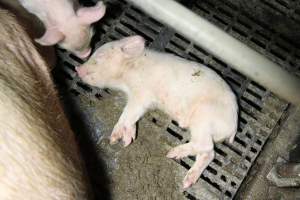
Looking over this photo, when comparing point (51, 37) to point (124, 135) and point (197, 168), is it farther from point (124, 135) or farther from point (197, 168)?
point (197, 168)

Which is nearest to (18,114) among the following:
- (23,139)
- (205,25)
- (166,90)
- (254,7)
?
(23,139)

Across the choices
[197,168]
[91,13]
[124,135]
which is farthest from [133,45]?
[197,168]

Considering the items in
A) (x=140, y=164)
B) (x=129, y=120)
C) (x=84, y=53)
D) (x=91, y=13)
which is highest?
(x=91, y=13)

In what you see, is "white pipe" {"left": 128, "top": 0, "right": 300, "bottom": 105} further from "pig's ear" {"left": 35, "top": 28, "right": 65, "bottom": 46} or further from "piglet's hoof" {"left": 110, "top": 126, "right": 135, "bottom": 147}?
"piglet's hoof" {"left": 110, "top": 126, "right": 135, "bottom": 147}

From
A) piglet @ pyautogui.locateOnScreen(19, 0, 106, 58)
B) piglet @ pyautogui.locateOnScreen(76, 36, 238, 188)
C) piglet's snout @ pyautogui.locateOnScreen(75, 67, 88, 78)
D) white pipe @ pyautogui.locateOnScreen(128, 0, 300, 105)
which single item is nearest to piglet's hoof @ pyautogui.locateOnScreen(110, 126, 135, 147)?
piglet @ pyautogui.locateOnScreen(76, 36, 238, 188)

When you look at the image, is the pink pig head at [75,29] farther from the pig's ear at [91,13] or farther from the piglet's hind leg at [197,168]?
the piglet's hind leg at [197,168]

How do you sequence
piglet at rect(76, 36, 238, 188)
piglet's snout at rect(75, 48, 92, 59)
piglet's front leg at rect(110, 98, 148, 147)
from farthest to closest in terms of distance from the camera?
piglet's snout at rect(75, 48, 92, 59) < piglet's front leg at rect(110, 98, 148, 147) < piglet at rect(76, 36, 238, 188)

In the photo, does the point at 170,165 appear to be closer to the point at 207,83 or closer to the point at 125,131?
the point at 125,131
